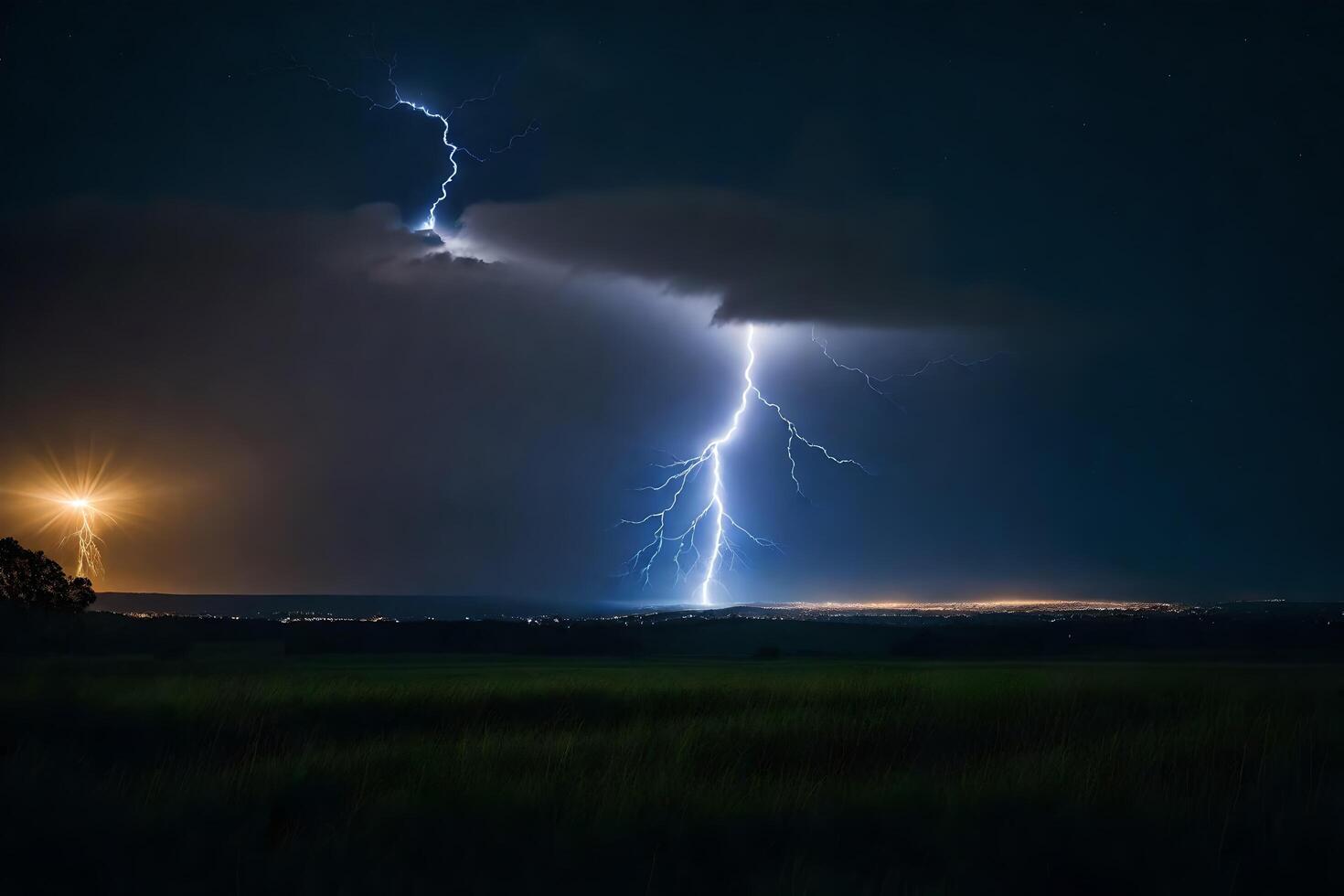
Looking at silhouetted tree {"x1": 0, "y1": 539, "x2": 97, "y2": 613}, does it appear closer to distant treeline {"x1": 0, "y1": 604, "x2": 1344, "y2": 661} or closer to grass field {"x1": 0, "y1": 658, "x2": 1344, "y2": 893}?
distant treeline {"x1": 0, "y1": 604, "x2": 1344, "y2": 661}

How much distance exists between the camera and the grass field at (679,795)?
576 cm

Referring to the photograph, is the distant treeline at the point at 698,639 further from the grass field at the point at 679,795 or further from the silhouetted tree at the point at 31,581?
the grass field at the point at 679,795

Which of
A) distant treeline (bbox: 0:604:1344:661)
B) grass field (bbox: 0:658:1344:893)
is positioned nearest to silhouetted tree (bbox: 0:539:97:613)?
distant treeline (bbox: 0:604:1344:661)

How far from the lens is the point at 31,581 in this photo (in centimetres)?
3378

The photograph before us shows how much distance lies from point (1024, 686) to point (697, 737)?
6.37 meters

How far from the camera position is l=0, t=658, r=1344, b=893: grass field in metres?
5.76

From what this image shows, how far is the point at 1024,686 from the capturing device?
584 inches

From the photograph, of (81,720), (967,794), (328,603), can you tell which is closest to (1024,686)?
(967,794)

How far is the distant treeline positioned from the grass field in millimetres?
18890

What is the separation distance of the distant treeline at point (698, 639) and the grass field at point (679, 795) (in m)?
18.9

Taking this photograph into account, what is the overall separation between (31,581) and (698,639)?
22.2m

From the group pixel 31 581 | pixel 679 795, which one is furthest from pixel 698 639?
pixel 679 795

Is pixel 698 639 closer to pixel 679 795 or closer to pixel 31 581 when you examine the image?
pixel 31 581

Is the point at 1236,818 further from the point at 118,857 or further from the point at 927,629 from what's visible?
the point at 927,629
